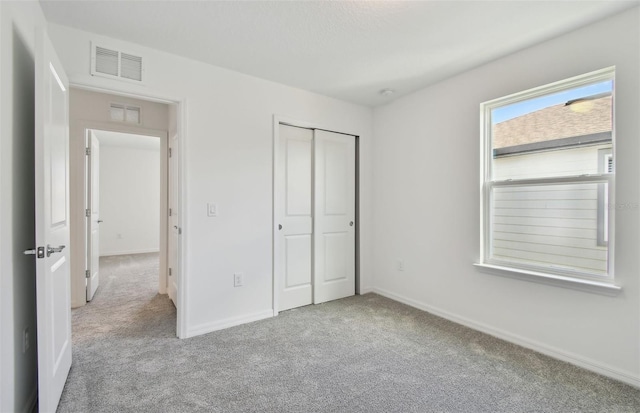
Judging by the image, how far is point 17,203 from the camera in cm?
153

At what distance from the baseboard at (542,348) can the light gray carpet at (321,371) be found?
0.06 metres

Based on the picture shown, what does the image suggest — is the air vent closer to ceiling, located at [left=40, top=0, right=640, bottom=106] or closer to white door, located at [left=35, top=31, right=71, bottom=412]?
ceiling, located at [left=40, top=0, right=640, bottom=106]

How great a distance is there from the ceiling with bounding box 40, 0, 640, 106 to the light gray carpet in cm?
239

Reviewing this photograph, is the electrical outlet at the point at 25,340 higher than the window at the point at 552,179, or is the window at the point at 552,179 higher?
the window at the point at 552,179

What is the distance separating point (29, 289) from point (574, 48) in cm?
386

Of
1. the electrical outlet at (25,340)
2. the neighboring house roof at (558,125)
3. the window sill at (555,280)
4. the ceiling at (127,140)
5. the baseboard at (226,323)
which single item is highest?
the ceiling at (127,140)

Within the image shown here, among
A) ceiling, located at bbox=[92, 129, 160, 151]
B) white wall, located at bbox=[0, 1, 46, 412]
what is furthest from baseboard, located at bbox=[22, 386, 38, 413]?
ceiling, located at bbox=[92, 129, 160, 151]

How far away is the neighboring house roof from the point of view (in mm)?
2111

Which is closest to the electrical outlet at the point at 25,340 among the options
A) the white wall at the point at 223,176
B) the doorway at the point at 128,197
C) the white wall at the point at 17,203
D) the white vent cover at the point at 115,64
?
the white wall at the point at 17,203

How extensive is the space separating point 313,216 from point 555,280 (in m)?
2.24

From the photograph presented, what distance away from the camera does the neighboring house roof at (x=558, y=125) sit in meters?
2.11

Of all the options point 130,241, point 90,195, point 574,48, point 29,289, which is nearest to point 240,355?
point 29,289

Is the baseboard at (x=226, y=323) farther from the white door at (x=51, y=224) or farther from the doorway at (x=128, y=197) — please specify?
the doorway at (x=128, y=197)

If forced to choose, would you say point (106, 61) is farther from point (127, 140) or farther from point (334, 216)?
point (127, 140)
